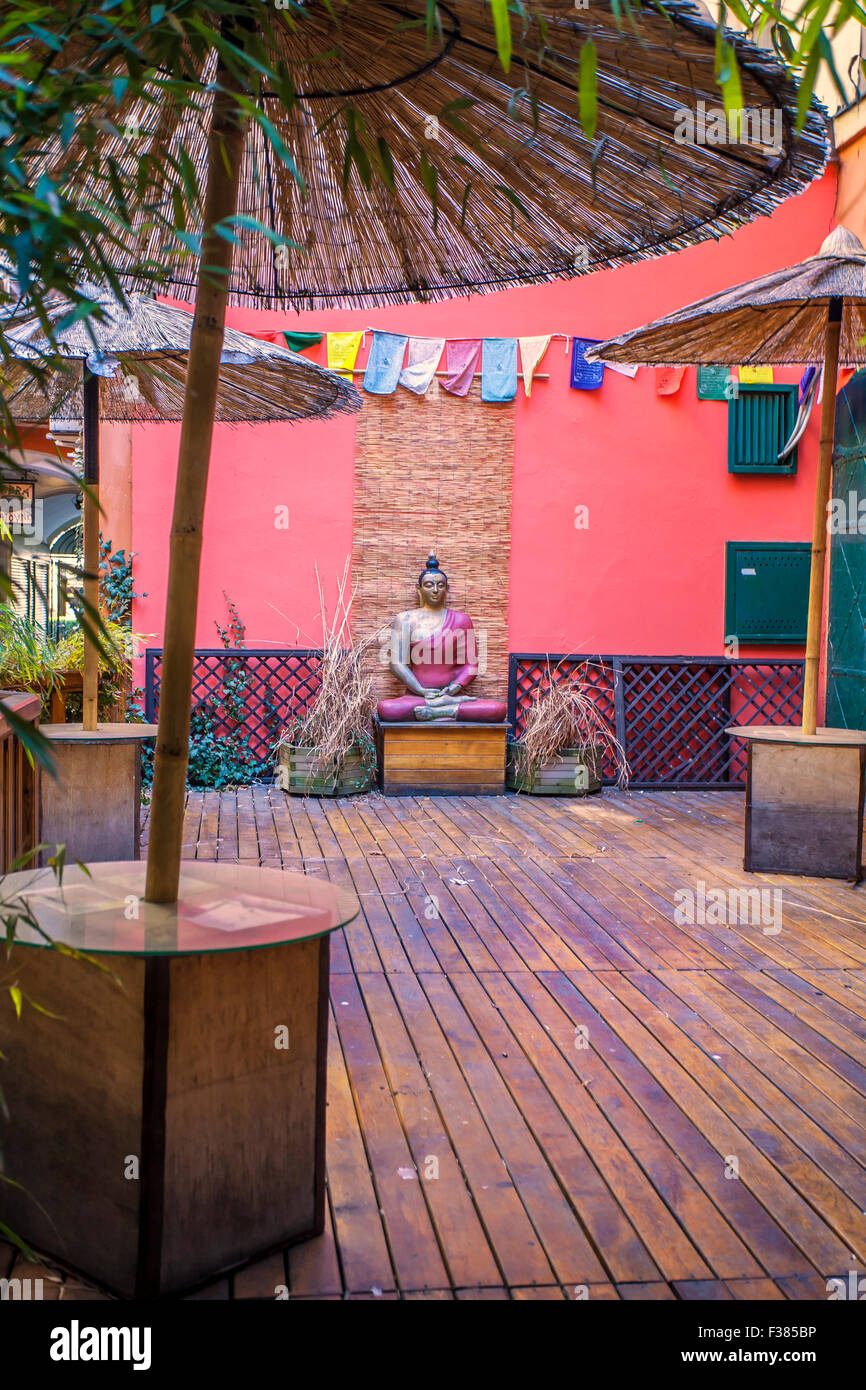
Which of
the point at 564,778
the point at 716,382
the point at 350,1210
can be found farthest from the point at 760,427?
the point at 350,1210

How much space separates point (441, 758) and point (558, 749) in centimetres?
69

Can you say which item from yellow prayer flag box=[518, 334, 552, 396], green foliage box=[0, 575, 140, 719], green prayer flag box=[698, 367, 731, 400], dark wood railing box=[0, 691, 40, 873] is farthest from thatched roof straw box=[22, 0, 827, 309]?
green prayer flag box=[698, 367, 731, 400]

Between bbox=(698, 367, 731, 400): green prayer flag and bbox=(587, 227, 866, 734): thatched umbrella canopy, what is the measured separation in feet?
5.97

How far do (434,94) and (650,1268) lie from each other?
77.0 inches

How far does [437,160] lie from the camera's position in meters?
2.03

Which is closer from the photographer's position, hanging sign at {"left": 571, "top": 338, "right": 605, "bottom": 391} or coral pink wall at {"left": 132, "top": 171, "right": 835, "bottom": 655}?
coral pink wall at {"left": 132, "top": 171, "right": 835, "bottom": 655}

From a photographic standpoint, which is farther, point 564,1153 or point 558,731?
point 558,731

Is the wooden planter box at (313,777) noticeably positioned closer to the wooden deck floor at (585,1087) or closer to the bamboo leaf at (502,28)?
the wooden deck floor at (585,1087)

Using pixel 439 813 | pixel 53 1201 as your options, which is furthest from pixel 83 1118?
pixel 439 813

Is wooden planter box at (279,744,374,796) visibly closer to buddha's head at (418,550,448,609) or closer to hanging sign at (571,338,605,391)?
buddha's head at (418,550,448,609)

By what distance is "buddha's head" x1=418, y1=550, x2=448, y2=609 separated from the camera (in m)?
6.45

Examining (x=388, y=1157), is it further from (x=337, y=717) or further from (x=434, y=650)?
(x=434, y=650)

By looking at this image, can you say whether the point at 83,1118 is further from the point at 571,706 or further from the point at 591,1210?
the point at 571,706

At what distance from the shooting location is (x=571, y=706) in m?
6.31
